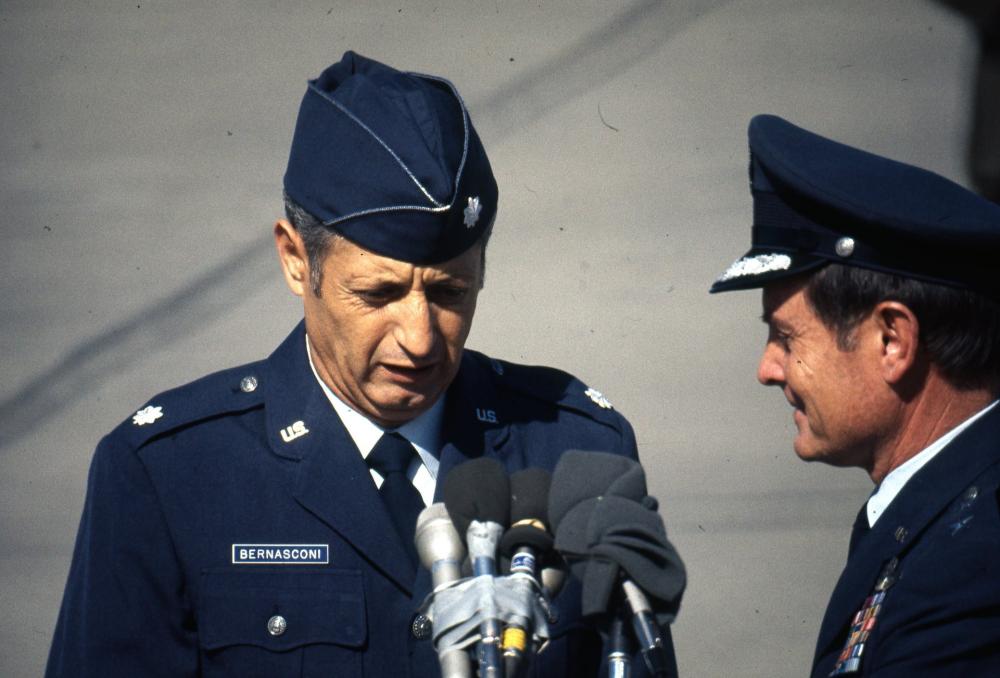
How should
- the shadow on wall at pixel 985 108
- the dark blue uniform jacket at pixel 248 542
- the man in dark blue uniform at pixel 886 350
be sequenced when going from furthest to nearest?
the shadow on wall at pixel 985 108 → the dark blue uniform jacket at pixel 248 542 → the man in dark blue uniform at pixel 886 350

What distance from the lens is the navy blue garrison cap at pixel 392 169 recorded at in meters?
2.43

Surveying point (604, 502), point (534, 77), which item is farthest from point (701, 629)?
point (604, 502)

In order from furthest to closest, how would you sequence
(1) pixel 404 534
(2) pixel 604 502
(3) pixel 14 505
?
(3) pixel 14 505 → (1) pixel 404 534 → (2) pixel 604 502

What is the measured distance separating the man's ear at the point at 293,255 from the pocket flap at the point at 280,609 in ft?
1.50

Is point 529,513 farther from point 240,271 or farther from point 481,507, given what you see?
point 240,271

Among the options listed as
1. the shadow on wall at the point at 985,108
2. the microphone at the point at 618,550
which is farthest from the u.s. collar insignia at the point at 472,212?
the shadow on wall at the point at 985,108

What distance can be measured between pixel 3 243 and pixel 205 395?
1934 millimetres

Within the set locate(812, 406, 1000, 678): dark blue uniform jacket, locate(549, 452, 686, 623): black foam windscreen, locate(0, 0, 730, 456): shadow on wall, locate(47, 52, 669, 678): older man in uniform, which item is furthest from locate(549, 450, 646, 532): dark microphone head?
locate(0, 0, 730, 456): shadow on wall

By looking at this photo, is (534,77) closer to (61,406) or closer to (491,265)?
(491,265)

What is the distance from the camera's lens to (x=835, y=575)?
4.49m

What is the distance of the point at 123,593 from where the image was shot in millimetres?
2344

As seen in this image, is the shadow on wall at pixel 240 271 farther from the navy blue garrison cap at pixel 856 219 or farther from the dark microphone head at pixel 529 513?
the dark microphone head at pixel 529 513

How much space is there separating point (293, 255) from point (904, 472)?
3.31 ft

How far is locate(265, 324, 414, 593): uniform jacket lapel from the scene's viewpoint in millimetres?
2484
